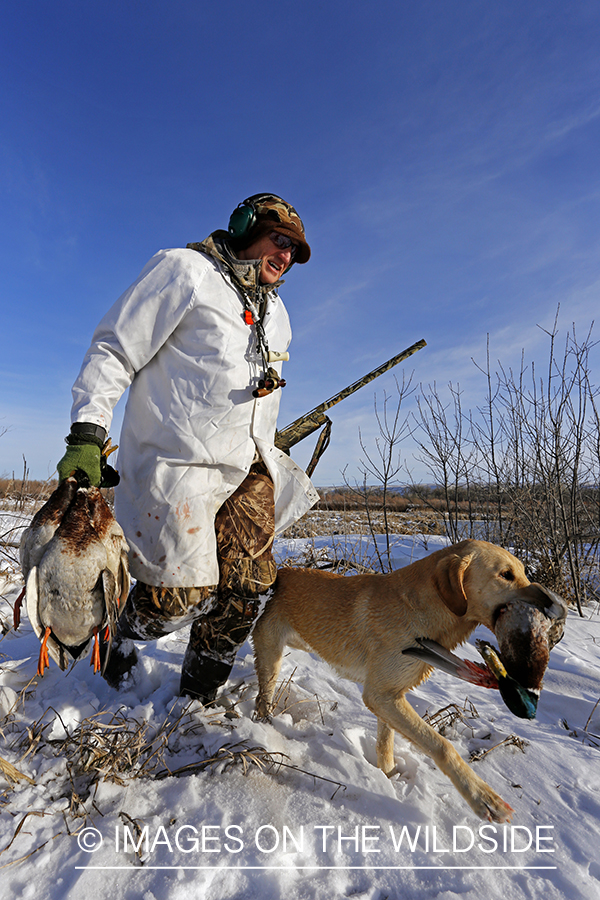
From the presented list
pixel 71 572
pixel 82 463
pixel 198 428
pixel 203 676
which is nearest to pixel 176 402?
pixel 198 428

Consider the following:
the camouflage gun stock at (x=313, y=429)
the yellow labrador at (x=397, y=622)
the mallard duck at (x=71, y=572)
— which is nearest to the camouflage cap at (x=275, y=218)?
the camouflage gun stock at (x=313, y=429)

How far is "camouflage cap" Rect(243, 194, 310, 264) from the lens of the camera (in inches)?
95.2

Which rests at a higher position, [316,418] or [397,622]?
[316,418]

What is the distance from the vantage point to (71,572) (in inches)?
60.9

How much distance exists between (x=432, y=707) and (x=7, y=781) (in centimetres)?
210

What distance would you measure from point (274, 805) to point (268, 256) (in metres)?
2.50

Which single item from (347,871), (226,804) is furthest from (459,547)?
(226,804)

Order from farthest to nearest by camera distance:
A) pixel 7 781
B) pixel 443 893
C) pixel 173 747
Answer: pixel 173 747
pixel 7 781
pixel 443 893

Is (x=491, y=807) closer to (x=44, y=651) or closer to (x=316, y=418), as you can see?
(x=44, y=651)

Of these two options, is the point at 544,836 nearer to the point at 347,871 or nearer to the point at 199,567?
the point at 347,871

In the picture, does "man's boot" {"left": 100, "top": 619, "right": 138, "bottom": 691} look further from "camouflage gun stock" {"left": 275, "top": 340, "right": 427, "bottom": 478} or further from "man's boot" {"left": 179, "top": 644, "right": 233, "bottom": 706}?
"camouflage gun stock" {"left": 275, "top": 340, "right": 427, "bottom": 478}

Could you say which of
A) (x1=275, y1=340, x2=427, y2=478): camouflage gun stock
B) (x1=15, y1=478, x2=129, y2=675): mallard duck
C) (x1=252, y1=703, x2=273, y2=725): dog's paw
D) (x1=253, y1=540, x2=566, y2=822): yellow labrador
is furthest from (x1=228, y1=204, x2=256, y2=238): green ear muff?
(x1=252, y1=703, x2=273, y2=725): dog's paw

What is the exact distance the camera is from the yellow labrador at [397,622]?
6.14 ft

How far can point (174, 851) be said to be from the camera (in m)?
1.49
